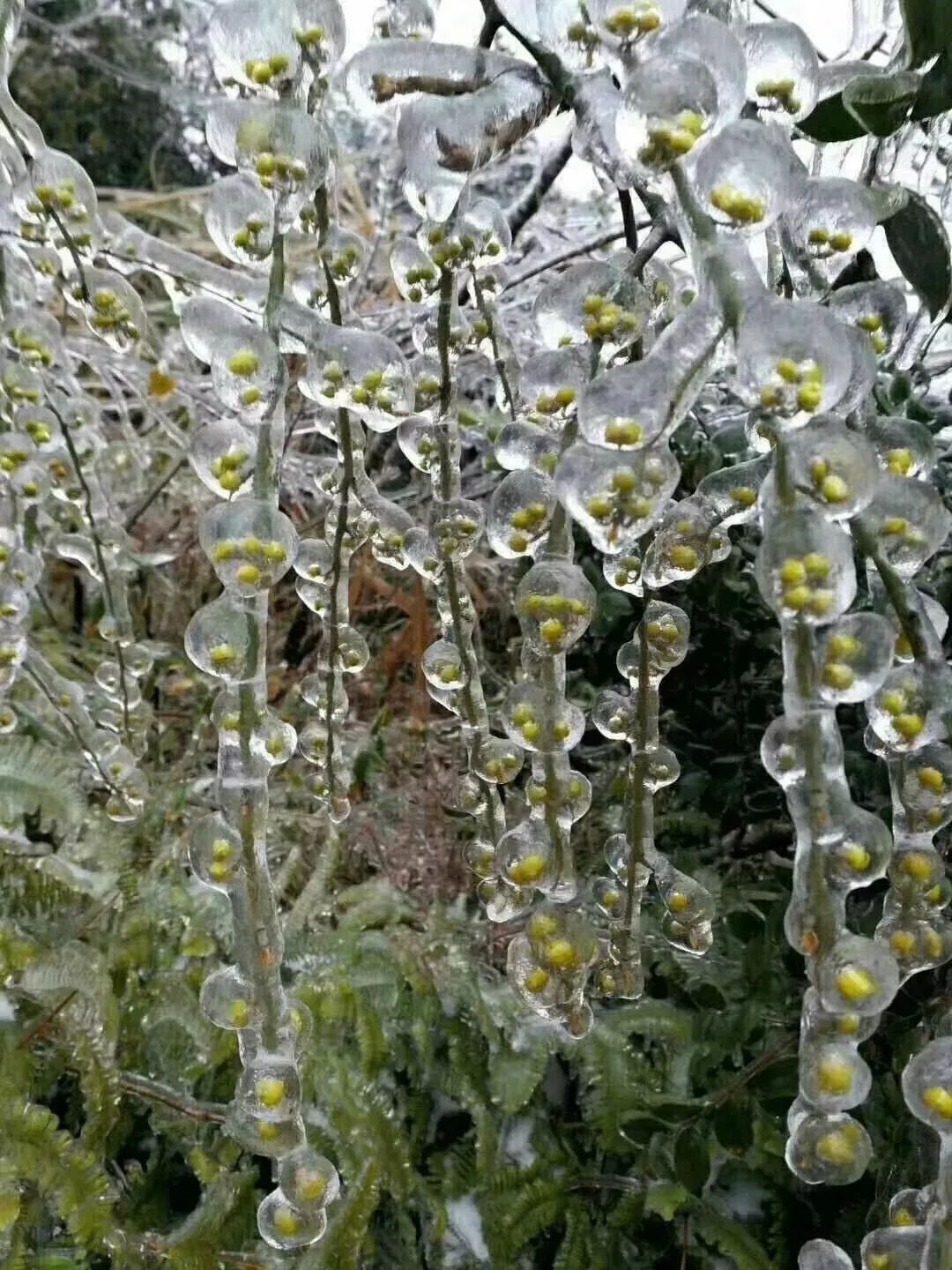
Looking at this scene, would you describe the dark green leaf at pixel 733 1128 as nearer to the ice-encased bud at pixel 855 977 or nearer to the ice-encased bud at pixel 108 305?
the ice-encased bud at pixel 855 977

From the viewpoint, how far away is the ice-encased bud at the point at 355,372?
0.32 m

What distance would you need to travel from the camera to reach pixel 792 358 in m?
0.21

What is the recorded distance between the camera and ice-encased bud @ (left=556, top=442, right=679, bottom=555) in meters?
0.23

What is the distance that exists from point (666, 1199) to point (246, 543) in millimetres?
596

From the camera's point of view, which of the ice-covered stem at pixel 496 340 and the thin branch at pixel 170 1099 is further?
the thin branch at pixel 170 1099

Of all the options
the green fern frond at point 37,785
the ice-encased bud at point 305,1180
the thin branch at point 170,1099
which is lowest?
the thin branch at point 170,1099

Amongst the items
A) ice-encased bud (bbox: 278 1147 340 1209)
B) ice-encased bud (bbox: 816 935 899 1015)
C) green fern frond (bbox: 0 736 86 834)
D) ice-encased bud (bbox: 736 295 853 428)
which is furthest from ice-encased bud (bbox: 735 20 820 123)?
green fern frond (bbox: 0 736 86 834)

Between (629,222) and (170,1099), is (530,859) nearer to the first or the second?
(629,222)

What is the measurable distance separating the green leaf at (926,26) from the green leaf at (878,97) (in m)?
0.02

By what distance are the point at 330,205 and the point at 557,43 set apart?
0.48 ft

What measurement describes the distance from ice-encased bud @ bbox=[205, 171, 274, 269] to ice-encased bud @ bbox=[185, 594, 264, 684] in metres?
0.11

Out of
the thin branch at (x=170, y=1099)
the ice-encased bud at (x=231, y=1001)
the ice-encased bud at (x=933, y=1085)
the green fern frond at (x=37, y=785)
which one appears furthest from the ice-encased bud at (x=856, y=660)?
the green fern frond at (x=37, y=785)

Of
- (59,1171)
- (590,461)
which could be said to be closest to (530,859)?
(590,461)

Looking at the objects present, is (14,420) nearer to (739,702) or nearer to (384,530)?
(384,530)
